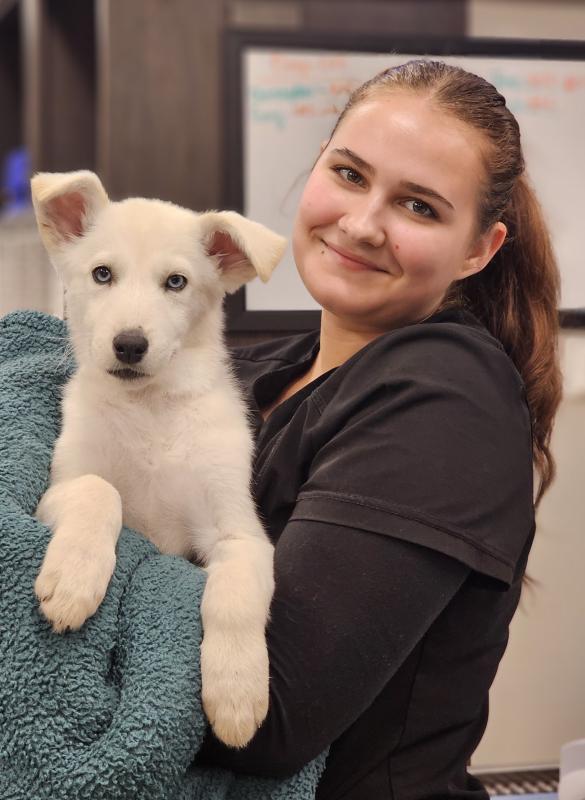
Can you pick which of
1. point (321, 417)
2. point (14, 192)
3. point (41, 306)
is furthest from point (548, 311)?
point (14, 192)

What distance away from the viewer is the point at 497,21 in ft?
8.63

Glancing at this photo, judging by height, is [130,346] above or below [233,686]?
above

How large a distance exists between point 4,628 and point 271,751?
1.07ft

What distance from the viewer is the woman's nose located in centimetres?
138

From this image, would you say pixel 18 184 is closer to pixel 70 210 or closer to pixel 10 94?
pixel 10 94

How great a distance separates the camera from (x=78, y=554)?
104 centimetres

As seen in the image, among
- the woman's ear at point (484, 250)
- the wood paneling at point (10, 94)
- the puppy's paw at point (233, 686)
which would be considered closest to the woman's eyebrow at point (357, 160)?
the woman's ear at point (484, 250)

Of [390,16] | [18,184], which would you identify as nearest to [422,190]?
[390,16]

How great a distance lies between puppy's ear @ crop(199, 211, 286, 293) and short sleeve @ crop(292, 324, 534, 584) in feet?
0.89

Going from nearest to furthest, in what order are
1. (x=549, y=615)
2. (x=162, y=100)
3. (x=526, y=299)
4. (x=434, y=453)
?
(x=434, y=453)
(x=526, y=299)
(x=162, y=100)
(x=549, y=615)

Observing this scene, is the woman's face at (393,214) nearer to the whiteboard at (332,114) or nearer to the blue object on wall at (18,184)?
the whiteboard at (332,114)

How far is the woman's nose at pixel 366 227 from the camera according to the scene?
54.3 inches

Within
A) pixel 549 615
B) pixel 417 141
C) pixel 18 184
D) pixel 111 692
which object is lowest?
pixel 549 615

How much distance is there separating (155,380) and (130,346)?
109 millimetres
